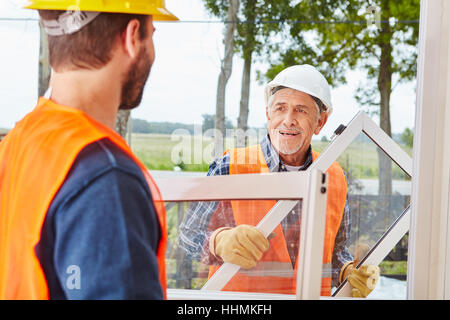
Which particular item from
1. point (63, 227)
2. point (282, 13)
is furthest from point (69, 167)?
point (282, 13)

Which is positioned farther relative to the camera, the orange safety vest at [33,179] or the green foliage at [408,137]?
the green foliage at [408,137]

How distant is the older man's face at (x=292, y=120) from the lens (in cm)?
164

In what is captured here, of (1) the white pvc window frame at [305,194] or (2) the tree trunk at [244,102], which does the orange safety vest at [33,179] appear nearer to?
(1) the white pvc window frame at [305,194]

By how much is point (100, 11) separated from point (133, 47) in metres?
0.13

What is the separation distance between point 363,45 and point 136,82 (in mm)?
751

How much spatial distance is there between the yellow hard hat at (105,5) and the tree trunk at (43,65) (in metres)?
0.07

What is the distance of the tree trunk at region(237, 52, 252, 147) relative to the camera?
5.36ft

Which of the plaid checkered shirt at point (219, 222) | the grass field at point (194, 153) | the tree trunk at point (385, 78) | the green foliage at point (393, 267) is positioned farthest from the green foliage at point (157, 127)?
the green foliage at point (393, 267)

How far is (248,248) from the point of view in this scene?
1.57 metres

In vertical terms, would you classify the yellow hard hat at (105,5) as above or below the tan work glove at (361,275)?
above

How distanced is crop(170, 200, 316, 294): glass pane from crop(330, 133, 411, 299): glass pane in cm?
27

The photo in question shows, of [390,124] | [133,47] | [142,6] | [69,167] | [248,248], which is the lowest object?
[248,248]
